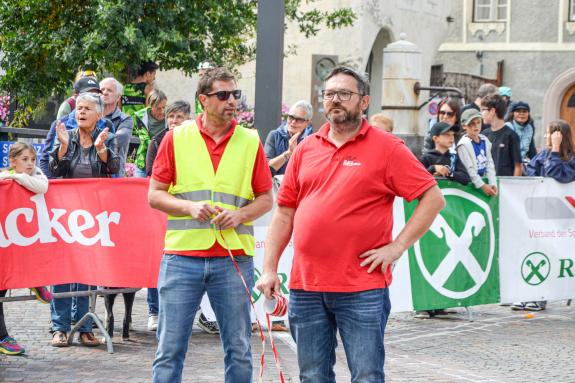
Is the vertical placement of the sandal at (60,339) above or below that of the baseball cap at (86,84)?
below

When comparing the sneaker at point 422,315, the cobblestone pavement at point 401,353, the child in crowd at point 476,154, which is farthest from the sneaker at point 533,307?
the child in crowd at point 476,154

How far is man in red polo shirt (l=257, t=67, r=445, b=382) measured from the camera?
578 centimetres

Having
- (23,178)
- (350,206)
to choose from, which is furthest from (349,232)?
(23,178)

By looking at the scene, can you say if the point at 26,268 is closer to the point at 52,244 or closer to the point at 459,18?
the point at 52,244

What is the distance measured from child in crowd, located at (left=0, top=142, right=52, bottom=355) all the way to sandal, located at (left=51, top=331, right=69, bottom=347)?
36 centimetres

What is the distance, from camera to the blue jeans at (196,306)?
6.63 meters

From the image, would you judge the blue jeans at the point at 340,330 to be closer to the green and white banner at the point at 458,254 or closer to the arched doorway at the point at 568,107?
the green and white banner at the point at 458,254

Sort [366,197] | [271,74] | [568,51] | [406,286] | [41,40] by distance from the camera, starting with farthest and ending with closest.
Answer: [568,51]
[41,40]
[406,286]
[271,74]
[366,197]

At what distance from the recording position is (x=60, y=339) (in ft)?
31.7

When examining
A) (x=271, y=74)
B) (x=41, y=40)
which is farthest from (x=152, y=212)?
(x=41, y=40)

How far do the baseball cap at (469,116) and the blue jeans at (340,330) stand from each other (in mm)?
6372

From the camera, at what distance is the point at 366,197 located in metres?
5.80

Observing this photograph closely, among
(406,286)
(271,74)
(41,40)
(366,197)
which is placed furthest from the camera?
(41,40)

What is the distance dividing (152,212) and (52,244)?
2.71 feet
